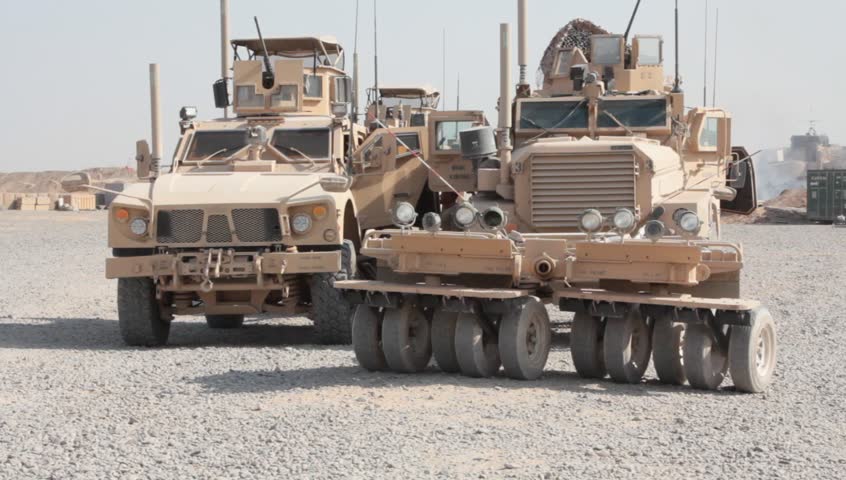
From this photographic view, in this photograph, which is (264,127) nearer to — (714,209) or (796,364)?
(714,209)

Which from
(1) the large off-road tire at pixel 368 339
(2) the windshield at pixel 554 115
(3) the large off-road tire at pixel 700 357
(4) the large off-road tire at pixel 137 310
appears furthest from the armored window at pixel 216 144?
(3) the large off-road tire at pixel 700 357

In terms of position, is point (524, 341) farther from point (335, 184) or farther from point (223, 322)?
point (223, 322)

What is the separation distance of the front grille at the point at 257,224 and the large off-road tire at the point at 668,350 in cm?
416

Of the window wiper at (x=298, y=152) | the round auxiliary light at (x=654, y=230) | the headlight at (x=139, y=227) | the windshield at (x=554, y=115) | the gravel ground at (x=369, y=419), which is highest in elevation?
the windshield at (x=554, y=115)

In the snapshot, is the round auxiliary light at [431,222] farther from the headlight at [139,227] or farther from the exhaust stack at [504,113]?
the headlight at [139,227]

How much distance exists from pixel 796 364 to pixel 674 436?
3612 mm

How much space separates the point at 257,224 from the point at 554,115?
3.52 meters

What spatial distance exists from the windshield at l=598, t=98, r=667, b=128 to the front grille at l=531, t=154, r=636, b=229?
169 centimetres

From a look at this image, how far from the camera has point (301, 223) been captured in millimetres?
12734

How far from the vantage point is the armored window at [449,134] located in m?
15.2

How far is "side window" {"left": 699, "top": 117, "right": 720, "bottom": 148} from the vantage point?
14969 mm

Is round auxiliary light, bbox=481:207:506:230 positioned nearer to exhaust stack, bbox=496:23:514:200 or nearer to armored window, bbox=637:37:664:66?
exhaust stack, bbox=496:23:514:200

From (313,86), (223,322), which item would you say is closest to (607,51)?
(313,86)

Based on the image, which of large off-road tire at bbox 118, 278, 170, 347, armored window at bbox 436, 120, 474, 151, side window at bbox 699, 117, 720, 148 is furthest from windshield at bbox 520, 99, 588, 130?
large off-road tire at bbox 118, 278, 170, 347
